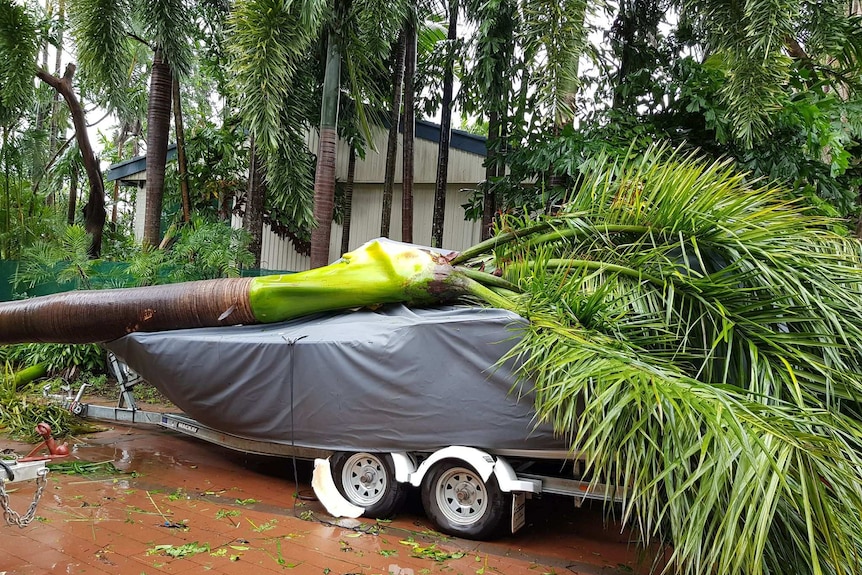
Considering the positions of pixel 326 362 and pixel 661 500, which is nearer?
pixel 661 500

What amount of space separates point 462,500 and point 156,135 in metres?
→ 9.60

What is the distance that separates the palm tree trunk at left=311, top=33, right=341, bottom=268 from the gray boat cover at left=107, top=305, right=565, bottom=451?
3368mm

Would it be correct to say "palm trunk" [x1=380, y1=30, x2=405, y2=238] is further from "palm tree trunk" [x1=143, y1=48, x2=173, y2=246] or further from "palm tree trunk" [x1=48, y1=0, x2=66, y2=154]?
"palm tree trunk" [x1=48, y1=0, x2=66, y2=154]

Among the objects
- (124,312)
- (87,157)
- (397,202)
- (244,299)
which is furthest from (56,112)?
(244,299)

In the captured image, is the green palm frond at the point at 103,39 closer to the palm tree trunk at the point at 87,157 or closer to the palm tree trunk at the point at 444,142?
the palm tree trunk at the point at 87,157

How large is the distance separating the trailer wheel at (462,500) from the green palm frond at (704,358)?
80cm

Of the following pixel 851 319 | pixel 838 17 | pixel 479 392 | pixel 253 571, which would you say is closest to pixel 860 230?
pixel 838 17

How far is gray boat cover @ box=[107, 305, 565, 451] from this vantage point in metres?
4.82

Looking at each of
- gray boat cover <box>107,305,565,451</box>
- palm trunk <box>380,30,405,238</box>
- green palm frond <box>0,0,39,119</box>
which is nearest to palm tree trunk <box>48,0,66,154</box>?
green palm frond <box>0,0,39,119</box>

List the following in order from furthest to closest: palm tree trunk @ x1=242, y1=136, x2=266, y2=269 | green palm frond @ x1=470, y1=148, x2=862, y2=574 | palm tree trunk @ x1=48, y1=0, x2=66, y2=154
Answer: 1. palm tree trunk @ x1=48, y1=0, x2=66, y2=154
2. palm tree trunk @ x1=242, y1=136, x2=266, y2=269
3. green palm frond @ x1=470, y1=148, x2=862, y2=574

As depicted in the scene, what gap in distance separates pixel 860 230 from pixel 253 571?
9801 millimetres

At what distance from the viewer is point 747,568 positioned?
122 inches

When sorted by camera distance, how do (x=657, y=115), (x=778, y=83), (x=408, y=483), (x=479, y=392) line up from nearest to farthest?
(x=479, y=392) < (x=408, y=483) < (x=778, y=83) < (x=657, y=115)

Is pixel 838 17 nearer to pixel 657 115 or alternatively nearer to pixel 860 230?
pixel 657 115
